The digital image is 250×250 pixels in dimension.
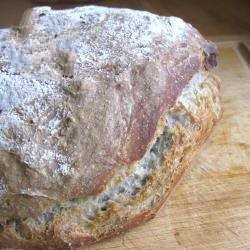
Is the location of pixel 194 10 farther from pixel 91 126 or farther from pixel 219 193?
pixel 91 126

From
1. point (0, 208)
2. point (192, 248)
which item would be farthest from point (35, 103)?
point (192, 248)

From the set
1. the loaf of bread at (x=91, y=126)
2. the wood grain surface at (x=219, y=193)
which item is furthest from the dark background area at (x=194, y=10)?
the loaf of bread at (x=91, y=126)

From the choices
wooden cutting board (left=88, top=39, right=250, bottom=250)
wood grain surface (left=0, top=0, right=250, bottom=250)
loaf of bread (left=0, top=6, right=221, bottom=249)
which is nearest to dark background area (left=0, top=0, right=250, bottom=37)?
wood grain surface (left=0, top=0, right=250, bottom=250)

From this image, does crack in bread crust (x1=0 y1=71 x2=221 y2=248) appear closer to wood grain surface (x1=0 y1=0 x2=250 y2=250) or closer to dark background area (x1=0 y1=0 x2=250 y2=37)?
wood grain surface (x1=0 y1=0 x2=250 y2=250)

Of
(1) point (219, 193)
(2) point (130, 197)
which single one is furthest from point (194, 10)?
(2) point (130, 197)

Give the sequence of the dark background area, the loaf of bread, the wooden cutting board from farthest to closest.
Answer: the dark background area < the wooden cutting board < the loaf of bread

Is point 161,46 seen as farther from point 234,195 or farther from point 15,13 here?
point 15,13

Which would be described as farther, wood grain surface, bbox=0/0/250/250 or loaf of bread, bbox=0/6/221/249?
wood grain surface, bbox=0/0/250/250

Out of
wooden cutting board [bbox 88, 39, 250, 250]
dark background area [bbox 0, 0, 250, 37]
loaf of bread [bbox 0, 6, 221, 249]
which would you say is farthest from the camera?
dark background area [bbox 0, 0, 250, 37]
